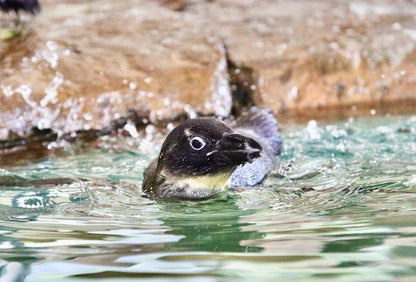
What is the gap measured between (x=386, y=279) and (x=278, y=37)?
4.55m

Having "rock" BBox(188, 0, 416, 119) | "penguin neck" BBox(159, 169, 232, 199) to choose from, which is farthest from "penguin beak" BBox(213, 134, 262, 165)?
"rock" BBox(188, 0, 416, 119)

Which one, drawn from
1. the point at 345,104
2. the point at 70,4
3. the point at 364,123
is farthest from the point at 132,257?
the point at 70,4

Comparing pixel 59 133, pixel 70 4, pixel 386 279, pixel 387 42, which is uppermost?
pixel 70 4

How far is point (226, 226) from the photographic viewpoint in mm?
2518

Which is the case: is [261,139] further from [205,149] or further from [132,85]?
[132,85]

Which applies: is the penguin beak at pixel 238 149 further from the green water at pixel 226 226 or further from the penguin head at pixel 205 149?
the green water at pixel 226 226

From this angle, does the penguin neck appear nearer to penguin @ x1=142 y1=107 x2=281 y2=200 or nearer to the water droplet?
penguin @ x1=142 y1=107 x2=281 y2=200

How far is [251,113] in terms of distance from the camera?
4688 millimetres

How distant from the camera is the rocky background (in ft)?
16.8

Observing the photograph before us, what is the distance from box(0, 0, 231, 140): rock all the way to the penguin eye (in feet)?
6.53

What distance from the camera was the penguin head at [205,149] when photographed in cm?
316

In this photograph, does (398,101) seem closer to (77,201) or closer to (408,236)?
(77,201)

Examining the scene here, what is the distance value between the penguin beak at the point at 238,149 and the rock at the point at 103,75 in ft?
6.81

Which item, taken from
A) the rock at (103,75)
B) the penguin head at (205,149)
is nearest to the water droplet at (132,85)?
the rock at (103,75)
